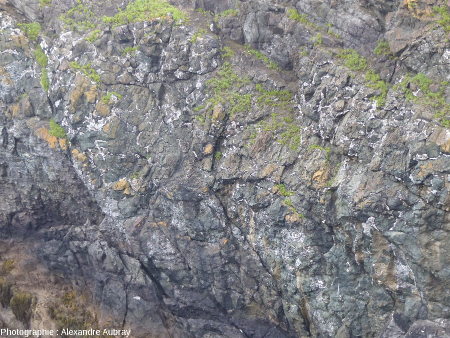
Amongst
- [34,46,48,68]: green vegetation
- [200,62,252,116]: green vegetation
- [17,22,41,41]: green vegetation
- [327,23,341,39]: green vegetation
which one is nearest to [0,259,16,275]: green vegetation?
[34,46,48,68]: green vegetation

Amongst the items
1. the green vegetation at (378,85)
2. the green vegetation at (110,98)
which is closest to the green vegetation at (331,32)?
the green vegetation at (378,85)

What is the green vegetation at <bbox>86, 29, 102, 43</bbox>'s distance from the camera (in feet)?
65.7

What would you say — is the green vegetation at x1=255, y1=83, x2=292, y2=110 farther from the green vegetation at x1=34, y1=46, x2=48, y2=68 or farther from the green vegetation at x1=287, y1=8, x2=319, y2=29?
the green vegetation at x1=34, y1=46, x2=48, y2=68

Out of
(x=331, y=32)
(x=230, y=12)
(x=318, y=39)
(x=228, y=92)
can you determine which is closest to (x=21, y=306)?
(x=228, y=92)

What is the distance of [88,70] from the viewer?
19.8 m

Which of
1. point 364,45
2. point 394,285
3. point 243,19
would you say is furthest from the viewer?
point 243,19

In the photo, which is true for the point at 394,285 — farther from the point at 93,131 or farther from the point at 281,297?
the point at 93,131

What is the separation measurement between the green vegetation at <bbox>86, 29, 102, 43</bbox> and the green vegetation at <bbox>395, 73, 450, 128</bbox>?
37.8ft

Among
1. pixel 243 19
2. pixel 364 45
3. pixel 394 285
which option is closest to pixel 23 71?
pixel 243 19

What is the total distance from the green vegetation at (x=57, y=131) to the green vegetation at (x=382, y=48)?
470 inches

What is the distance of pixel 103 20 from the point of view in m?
20.3

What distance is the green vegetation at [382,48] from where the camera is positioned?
1678 centimetres

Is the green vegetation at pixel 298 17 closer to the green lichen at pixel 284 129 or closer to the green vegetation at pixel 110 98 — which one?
the green lichen at pixel 284 129

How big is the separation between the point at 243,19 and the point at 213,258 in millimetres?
9202
